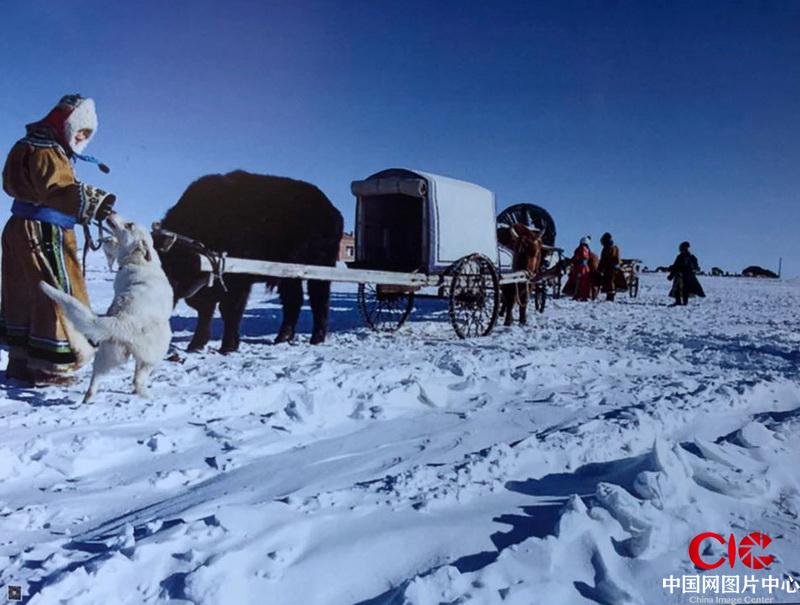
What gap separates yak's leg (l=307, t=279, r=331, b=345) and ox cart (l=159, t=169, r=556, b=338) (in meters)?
0.44

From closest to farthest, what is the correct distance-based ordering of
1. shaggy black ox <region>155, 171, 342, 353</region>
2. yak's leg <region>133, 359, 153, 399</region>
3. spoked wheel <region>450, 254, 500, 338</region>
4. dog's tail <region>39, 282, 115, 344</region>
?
dog's tail <region>39, 282, 115, 344</region> < yak's leg <region>133, 359, 153, 399</region> < shaggy black ox <region>155, 171, 342, 353</region> < spoked wheel <region>450, 254, 500, 338</region>

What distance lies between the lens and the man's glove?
11.1ft

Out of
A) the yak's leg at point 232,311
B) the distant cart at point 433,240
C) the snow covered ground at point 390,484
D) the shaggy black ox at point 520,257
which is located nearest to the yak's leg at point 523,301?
the shaggy black ox at point 520,257

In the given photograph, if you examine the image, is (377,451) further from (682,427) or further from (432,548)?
(682,427)

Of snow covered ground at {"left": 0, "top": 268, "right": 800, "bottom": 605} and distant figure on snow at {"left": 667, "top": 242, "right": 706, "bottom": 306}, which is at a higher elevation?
distant figure on snow at {"left": 667, "top": 242, "right": 706, "bottom": 306}

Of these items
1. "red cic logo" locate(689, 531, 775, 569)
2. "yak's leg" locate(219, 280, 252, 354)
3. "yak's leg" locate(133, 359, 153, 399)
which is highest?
"yak's leg" locate(219, 280, 252, 354)

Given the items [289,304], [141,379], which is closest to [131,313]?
[141,379]

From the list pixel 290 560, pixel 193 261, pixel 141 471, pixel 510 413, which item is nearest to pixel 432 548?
pixel 290 560

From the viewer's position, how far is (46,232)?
352cm

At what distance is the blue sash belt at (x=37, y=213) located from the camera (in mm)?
A: 3496

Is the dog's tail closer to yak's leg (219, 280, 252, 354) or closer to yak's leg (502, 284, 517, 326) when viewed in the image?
yak's leg (219, 280, 252, 354)

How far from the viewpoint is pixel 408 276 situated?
20.7 feet

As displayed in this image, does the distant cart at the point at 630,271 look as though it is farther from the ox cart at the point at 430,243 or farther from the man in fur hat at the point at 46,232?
the man in fur hat at the point at 46,232

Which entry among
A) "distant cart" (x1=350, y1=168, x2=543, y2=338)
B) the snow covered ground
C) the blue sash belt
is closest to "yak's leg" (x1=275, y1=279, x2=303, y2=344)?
"distant cart" (x1=350, y1=168, x2=543, y2=338)
